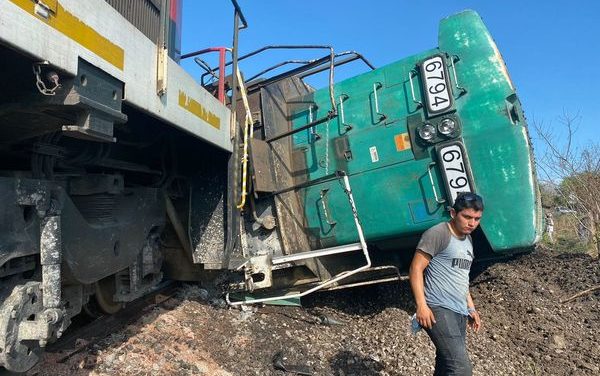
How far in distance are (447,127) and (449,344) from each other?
2041 millimetres

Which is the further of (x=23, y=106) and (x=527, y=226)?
(x=527, y=226)

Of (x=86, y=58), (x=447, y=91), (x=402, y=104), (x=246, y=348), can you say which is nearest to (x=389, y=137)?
(x=402, y=104)

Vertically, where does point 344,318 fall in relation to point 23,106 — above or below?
below

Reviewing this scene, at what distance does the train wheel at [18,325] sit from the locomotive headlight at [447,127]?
3420 millimetres

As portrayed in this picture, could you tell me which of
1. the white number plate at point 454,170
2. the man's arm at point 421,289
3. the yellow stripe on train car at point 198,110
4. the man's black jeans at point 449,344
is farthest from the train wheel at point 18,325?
the white number plate at point 454,170

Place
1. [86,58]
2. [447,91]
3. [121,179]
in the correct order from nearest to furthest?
1. [86,58]
2. [121,179]
3. [447,91]

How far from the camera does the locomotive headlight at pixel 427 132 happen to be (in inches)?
168

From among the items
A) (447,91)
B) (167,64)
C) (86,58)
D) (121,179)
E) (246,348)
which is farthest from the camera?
(447,91)

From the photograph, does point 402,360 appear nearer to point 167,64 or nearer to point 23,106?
point 167,64

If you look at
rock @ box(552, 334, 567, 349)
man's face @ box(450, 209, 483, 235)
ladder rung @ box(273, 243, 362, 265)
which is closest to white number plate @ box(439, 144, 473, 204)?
ladder rung @ box(273, 243, 362, 265)

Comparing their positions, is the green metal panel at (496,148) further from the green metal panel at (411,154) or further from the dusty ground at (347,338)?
the dusty ground at (347,338)

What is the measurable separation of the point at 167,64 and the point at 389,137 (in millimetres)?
2561

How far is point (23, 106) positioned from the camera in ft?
6.28

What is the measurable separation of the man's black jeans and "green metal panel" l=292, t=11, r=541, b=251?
1.40 m
